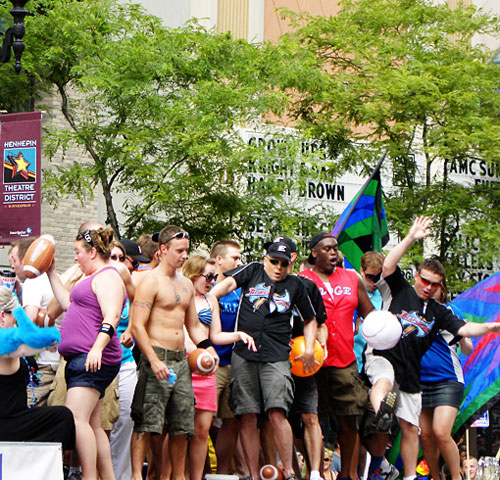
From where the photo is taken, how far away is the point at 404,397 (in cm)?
943

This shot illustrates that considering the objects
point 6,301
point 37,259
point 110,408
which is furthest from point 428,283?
point 6,301

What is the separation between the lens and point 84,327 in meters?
7.54

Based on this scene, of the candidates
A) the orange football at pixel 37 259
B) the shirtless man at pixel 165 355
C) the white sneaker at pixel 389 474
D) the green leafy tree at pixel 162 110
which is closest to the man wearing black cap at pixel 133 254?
the shirtless man at pixel 165 355

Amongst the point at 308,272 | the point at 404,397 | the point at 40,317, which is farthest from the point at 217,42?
the point at 40,317

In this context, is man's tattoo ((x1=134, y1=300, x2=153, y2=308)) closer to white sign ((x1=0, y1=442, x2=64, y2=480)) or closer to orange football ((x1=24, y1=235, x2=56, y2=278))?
orange football ((x1=24, y1=235, x2=56, y2=278))

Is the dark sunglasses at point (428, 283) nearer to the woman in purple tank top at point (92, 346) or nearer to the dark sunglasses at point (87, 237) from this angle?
the woman in purple tank top at point (92, 346)

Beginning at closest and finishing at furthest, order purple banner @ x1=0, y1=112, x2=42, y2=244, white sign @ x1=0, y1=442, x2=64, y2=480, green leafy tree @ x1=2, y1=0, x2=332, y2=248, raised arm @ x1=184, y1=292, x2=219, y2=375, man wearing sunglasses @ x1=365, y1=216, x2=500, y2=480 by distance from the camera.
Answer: white sign @ x1=0, y1=442, x2=64, y2=480, raised arm @ x1=184, y1=292, x2=219, y2=375, man wearing sunglasses @ x1=365, y1=216, x2=500, y2=480, purple banner @ x1=0, y1=112, x2=42, y2=244, green leafy tree @ x1=2, y1=0, x2=332, y2=248

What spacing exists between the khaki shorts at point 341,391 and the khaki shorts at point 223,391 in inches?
36.5

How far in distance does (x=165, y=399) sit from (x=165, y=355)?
0.38 m

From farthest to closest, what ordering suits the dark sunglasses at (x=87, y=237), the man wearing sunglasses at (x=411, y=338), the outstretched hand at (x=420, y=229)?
the man wearing sunglasses at (x=411, y=338), the outstretched hand at (x=420, y=229), the dark sunglasses at (x=87, y=237)

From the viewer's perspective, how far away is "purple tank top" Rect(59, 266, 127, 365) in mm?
7505

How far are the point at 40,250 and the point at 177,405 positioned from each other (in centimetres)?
193

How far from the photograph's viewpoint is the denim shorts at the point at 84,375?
7.41m

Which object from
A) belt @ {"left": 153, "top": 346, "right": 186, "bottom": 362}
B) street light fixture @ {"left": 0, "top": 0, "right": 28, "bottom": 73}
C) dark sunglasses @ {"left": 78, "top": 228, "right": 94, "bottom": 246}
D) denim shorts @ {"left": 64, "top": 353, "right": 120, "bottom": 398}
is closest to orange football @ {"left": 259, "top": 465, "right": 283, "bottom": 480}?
belt @ {"left": 153, "top": 346, "right": 186, "bottom": 362}
